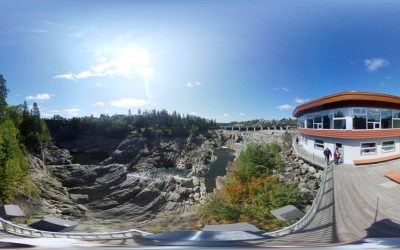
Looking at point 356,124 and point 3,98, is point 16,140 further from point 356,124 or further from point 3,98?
point 356,124

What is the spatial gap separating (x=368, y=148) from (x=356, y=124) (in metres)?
0.21

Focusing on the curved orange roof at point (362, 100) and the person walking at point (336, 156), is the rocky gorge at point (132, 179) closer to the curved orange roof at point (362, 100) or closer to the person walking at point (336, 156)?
the person walking at point (336, 156)

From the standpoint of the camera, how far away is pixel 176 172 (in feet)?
6.39

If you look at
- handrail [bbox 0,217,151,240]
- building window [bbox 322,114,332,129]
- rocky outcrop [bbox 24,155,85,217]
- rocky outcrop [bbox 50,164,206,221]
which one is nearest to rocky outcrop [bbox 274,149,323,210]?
building window [bbox 322,114,332,129]

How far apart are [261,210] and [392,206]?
0.79m

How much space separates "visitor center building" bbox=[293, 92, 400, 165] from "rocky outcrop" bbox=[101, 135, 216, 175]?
0.65 metres

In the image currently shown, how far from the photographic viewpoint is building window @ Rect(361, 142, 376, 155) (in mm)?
1502

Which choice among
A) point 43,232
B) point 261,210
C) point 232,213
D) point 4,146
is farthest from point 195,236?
point 4,146

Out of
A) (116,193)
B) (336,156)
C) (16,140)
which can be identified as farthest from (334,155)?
(16,140)

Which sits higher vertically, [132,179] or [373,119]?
[373,119]

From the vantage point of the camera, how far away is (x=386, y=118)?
4.69ft

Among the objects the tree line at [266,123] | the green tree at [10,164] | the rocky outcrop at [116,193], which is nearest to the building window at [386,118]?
the tree line at [266,123]

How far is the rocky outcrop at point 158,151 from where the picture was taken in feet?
5.67

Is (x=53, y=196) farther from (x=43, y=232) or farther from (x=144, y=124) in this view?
(x=144, y=124)
